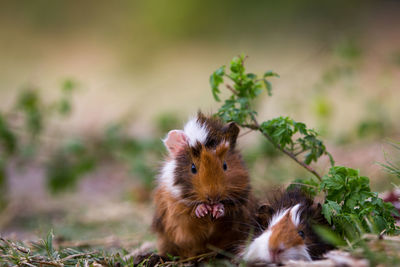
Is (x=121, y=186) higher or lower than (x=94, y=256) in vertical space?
higher

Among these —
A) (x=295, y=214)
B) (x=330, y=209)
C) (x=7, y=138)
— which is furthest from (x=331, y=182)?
(x=7, y=138)

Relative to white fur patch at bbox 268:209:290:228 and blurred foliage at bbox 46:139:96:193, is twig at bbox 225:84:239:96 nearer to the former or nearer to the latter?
white fur patch at bbox 268:209:290:228

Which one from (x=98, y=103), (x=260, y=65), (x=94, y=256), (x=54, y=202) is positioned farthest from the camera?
(x=260, y=65)

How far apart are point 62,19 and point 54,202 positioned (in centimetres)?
827

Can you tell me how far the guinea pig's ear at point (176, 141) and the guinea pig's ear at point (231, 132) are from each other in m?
0.27

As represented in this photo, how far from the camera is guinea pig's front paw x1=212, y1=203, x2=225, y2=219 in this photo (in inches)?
101

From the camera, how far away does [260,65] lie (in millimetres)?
11555

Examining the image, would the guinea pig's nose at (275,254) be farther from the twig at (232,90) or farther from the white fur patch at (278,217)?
the twig at (232,90)

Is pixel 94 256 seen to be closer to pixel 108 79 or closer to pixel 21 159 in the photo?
pixel 21 159

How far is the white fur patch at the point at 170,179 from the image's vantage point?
2752 millimetres

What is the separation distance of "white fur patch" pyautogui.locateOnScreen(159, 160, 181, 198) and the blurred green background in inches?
67.7

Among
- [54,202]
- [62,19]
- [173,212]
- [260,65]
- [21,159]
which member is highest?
[62,19]

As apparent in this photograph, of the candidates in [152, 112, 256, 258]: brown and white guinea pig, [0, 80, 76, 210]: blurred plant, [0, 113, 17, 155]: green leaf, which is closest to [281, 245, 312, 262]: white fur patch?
[152, 112, 256, 258]: brown and white guinea pig

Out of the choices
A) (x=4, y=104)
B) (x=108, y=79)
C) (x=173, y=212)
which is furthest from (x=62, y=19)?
(x=173, y=212)
